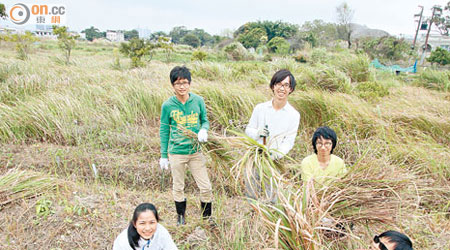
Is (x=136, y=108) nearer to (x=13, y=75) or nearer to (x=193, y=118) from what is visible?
(x=193, y=118)

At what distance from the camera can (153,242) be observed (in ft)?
5.45

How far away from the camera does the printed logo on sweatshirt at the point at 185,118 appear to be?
7.24 feet

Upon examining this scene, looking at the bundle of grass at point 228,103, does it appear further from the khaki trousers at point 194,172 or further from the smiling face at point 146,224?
the smiling face at point 146,224

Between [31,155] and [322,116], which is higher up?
[322,116]

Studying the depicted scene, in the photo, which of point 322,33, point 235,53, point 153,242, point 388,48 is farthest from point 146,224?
point 322,33

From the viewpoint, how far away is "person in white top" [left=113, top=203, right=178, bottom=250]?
1554 millimetres

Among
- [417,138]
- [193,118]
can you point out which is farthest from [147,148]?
[417,138]

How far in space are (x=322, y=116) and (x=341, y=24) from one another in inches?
1073

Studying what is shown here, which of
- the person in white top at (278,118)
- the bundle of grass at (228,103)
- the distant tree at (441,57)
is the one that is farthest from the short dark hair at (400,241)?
→ the distant tree at (441,57)

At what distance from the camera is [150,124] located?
4.41 meters

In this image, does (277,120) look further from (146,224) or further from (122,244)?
(122,244)

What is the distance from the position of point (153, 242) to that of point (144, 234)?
11 centimetres

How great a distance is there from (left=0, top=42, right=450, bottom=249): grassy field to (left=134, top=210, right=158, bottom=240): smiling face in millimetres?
512

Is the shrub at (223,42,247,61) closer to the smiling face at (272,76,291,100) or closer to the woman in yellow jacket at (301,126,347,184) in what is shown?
the smiling face at (272,76,291,100)
